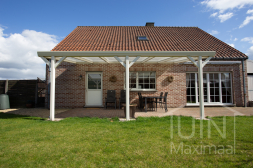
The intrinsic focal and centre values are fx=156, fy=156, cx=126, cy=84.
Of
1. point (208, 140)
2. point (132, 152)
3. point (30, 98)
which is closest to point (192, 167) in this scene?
point (132, 152)

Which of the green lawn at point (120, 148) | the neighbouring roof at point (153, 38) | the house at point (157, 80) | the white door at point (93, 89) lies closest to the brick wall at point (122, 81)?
the house at point (157, 80)

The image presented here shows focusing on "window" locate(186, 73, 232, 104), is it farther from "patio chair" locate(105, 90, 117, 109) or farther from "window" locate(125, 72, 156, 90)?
"patio chair" locate(105, 90, 117, 109)

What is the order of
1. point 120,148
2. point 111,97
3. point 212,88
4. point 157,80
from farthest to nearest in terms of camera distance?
point 212,88, point 157,80, point 111,97, point 120,148

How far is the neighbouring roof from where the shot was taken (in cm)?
854

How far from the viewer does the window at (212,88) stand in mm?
9281

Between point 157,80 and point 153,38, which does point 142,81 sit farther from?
point 153,38

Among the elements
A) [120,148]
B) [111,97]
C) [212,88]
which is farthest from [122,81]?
[120,148]

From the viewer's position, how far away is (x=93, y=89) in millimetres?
9438

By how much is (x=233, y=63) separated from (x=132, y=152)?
9221mm

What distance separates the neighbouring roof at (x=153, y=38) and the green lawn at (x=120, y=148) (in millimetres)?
4741

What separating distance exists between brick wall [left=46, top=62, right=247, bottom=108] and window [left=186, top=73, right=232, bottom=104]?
30 centimetres

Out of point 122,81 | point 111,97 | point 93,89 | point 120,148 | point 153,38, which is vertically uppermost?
point 153,38

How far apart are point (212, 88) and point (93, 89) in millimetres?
7144

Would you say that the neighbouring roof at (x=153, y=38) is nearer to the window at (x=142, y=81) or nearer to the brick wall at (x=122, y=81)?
the brick wall at (x=122, y=81)
